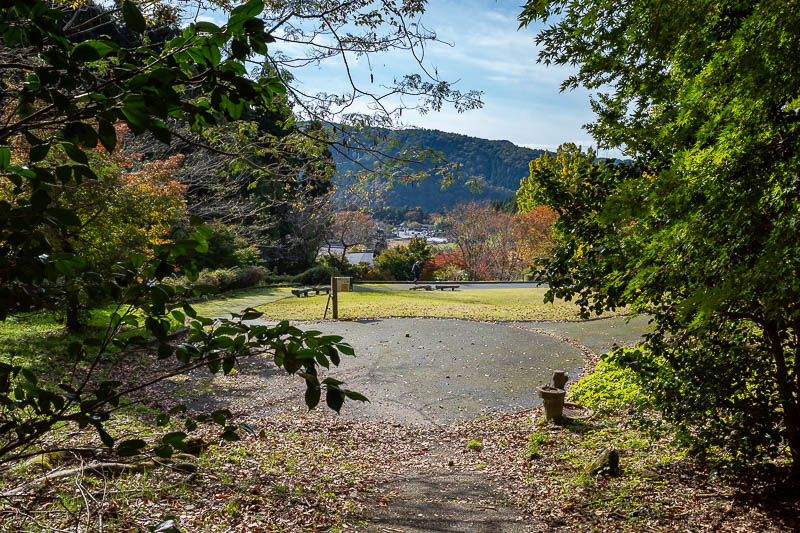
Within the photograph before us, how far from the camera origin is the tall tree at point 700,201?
2543mm

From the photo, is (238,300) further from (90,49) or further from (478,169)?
(478,169)

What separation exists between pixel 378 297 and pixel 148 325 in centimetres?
1982

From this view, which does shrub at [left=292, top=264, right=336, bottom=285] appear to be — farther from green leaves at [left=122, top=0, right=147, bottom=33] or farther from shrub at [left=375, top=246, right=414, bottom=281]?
green leaves at [left=122, top=0, right=147, bottom=33]

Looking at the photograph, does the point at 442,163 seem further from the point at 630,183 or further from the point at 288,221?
the point at 288,221

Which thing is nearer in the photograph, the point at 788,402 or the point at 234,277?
the point at 788,402

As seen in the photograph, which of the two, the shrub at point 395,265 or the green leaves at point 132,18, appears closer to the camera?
the green leaves at point 132,18

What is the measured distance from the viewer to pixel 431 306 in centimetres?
1831

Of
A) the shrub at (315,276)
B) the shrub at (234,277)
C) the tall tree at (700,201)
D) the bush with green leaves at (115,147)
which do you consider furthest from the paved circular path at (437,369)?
the shrub at (315,276)

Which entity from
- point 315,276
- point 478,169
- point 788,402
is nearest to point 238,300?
point 315,276

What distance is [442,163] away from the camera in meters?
5.02

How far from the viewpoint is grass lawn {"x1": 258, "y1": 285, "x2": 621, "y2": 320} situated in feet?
52.7

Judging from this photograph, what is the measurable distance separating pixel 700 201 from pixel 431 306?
51.4ft

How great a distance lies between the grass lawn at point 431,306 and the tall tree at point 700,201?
11497mm

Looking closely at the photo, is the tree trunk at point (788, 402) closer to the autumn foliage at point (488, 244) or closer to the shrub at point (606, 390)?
the shrub at point (606, 390)
